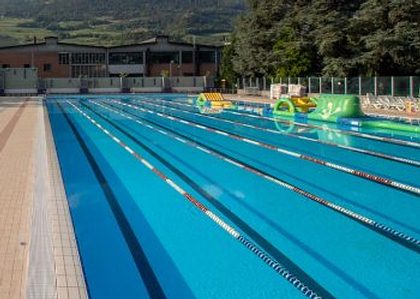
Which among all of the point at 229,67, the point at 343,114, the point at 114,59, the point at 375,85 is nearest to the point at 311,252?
the point at 343,114

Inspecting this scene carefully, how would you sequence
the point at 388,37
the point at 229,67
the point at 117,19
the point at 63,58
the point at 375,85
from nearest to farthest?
the point at 375,85 < the point at 388,37 < the point at 229,67 < the point at 63,58 < the point at 117,19

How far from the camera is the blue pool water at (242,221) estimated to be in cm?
493

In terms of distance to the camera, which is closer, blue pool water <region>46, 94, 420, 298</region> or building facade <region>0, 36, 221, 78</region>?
blue pool water <region>46, 94, 420, 298</region>

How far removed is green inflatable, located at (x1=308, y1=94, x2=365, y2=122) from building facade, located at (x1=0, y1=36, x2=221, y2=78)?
152 ft

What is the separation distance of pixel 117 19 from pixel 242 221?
15171 cm

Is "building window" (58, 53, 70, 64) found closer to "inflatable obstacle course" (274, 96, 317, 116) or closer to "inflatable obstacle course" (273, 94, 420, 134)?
"inflatable obstacle course" (274, 96, 317, 116)

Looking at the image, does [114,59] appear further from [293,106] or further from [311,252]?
[311,252]

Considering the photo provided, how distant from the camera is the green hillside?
126125mm

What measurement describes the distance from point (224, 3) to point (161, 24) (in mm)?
31528

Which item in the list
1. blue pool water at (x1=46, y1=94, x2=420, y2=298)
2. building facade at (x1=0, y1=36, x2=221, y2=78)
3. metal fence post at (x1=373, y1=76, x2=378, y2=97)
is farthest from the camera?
building facade at (x1=0, y1=36, x2=221, y2=78)

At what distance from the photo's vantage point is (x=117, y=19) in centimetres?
15238

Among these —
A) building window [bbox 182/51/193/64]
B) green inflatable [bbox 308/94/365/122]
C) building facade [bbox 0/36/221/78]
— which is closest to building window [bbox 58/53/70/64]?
building facade [bbox 0/36/221/78]

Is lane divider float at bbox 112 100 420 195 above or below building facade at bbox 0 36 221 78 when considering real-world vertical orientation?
below

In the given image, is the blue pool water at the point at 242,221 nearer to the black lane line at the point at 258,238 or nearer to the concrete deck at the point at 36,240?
the black lane line at the point at 258,238
